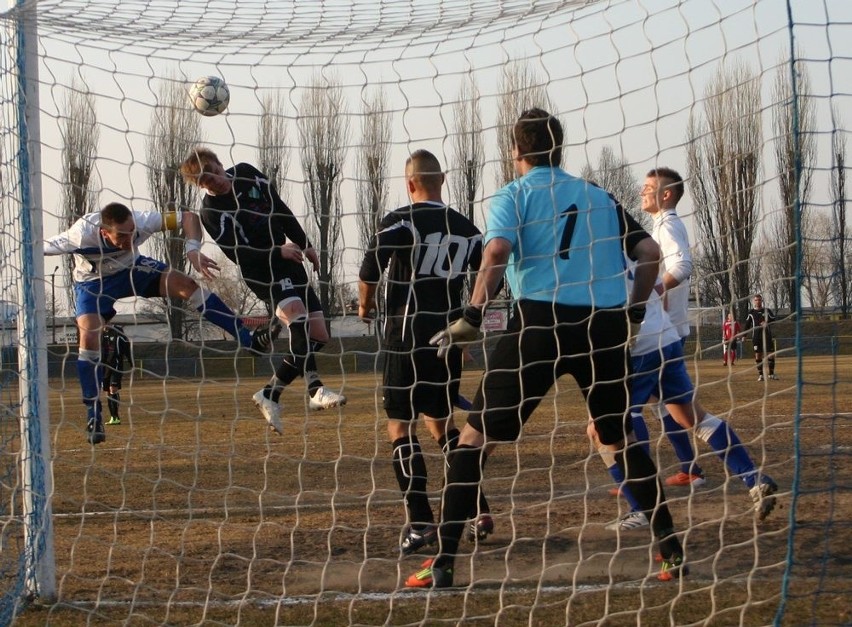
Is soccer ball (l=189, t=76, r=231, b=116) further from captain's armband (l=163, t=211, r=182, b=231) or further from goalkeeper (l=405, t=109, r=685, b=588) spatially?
goalkeeper (l=405, t=109, r=685, b=588)

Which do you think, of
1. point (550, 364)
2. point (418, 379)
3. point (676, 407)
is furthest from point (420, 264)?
point (676, 407)

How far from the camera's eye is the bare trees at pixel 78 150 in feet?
16.3

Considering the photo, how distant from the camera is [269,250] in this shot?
5.78 meters

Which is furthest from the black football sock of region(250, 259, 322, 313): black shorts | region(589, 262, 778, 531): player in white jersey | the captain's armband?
the captain's armband

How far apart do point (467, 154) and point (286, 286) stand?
2.15m

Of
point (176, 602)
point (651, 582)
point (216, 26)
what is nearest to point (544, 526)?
point (651, 582)

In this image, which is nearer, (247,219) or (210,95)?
(210,95)

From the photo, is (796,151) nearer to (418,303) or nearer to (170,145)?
(418,303)

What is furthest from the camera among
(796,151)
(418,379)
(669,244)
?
(669,244)

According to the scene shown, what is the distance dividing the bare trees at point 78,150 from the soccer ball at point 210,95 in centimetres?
50

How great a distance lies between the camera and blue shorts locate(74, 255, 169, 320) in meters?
6.80

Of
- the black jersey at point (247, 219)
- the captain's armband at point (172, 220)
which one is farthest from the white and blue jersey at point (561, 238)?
the captain's armband at point (172, 220)

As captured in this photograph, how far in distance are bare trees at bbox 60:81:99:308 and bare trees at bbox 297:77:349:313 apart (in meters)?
1.00

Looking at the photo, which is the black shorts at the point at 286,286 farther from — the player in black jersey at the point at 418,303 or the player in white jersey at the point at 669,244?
the player in white jersey at the point at 669,244
